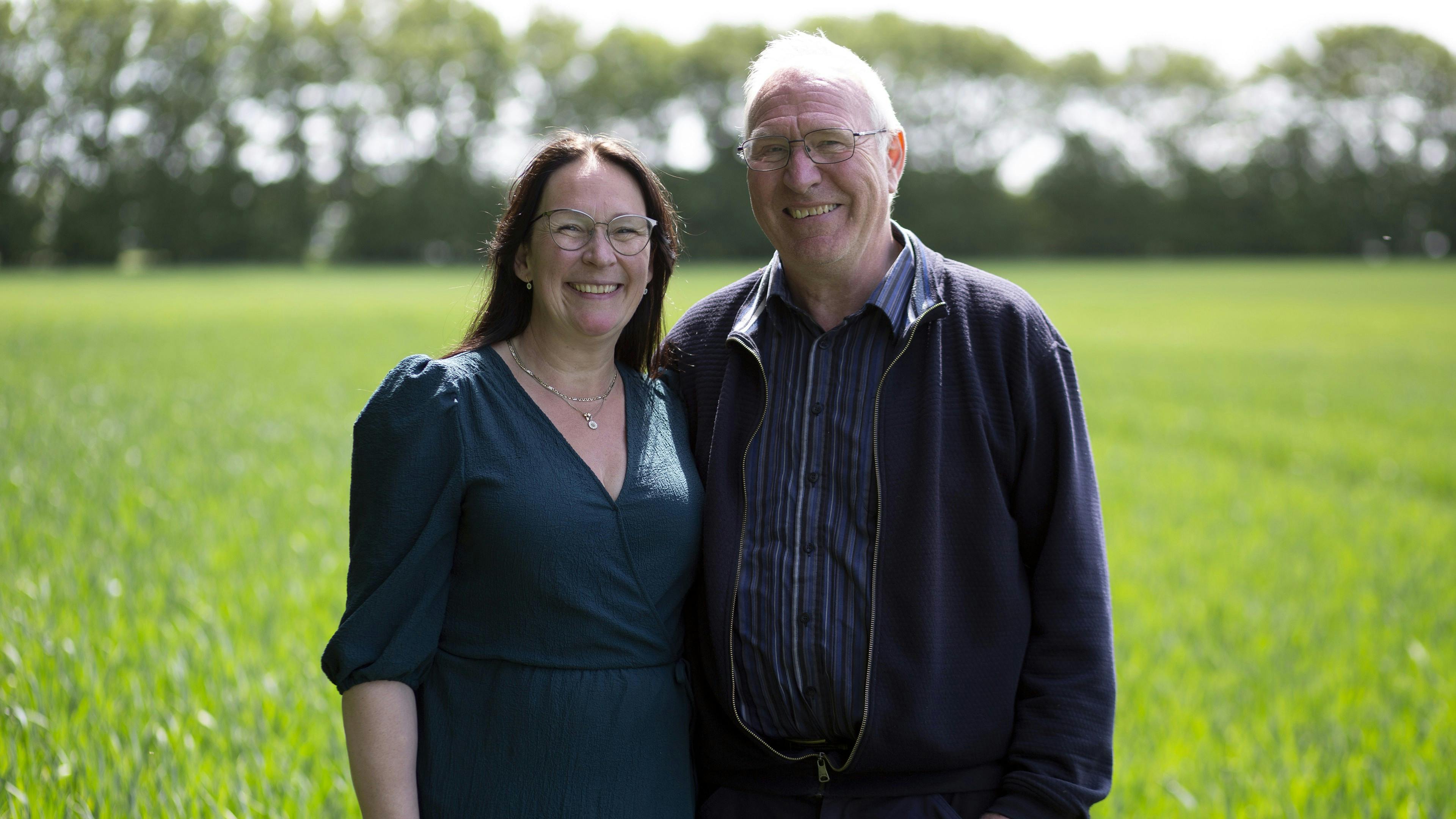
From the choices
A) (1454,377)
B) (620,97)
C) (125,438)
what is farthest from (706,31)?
(125,438)

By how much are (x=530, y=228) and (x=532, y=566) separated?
0.80m

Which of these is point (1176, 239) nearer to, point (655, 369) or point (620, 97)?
point (620, 97)

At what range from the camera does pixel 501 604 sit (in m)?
2.37

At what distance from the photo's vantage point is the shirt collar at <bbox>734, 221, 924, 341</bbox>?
252 cm

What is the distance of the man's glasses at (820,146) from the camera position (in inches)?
102

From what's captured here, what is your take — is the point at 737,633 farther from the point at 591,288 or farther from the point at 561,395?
the point at 591,288

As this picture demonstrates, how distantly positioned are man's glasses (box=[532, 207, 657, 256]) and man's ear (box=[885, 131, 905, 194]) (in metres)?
0.64

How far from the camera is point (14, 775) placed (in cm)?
350

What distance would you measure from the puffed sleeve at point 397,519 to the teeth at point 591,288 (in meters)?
0.40

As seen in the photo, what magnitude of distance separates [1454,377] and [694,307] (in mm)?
18212

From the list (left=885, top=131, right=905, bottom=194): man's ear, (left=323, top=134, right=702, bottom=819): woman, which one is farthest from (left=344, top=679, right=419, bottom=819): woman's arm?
(left=885, top=131, right=905, bottom=194): man's ear

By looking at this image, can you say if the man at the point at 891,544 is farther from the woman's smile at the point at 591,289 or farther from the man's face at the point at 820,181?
the woman's smile at the point at 591,289

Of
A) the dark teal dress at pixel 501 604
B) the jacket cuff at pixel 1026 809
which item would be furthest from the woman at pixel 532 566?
the jacket cuff at pixel 1026 809

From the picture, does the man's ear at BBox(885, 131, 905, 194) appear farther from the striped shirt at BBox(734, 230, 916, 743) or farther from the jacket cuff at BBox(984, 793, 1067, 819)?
the jacket cuff at BBox(984, 793, 1067, 819)
